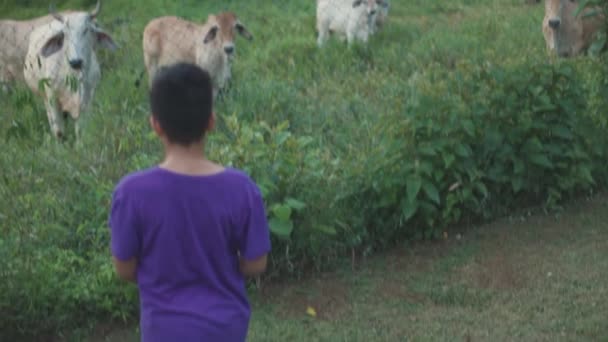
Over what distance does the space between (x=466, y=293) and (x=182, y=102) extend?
3.00 meters

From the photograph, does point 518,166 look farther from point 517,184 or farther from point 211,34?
point 211,34

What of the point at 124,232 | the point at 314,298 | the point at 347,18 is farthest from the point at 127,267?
the point at 347,18

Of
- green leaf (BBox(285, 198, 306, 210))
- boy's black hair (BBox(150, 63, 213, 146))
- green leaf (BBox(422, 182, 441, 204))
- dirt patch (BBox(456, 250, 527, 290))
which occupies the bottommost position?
dirt patch (BBox(456, 250, 527, 290))

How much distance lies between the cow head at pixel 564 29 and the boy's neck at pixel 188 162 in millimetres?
8186

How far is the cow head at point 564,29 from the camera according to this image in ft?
36.4

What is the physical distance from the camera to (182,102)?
3.36m

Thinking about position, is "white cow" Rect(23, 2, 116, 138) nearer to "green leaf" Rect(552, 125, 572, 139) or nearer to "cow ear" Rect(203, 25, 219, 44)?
"cow ear" Rect(203, 25, 219, 44)

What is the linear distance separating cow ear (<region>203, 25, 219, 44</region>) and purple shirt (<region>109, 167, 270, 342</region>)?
6.64 metres

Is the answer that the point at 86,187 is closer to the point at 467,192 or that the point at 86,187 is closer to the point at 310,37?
the point at 467,192

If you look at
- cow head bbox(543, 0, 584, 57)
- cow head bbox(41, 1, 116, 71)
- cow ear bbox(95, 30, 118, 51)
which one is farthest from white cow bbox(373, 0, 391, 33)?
cow head bbox(41, 1, 116, 71)

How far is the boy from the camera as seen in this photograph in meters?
3.32

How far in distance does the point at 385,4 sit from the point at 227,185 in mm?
10362

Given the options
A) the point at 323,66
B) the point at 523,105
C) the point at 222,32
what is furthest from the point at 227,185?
the point at 323,66

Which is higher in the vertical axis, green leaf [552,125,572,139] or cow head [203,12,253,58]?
cow head [203,12,253,58]
